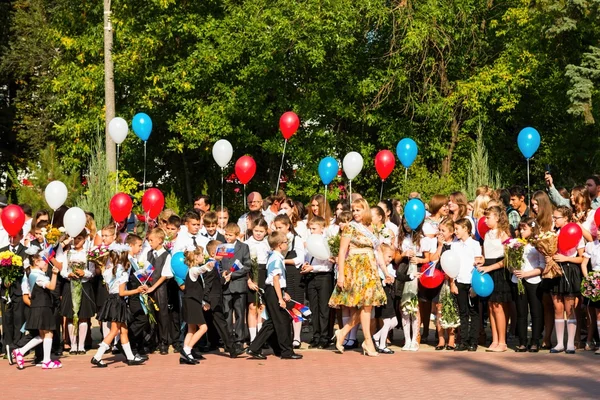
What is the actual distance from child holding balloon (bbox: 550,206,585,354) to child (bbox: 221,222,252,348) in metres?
4.23

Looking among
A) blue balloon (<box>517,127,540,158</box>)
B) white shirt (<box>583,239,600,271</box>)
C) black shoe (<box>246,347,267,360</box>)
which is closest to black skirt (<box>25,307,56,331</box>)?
black shoe (<box>246,347,267,360</box>)

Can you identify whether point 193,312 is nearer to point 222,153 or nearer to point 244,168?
point 244,168

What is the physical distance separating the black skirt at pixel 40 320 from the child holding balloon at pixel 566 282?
6.75 meters

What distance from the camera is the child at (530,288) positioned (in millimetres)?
14148

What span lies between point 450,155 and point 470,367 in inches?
816

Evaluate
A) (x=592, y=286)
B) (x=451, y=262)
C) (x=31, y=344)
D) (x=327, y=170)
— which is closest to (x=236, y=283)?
(x=31, y=344)

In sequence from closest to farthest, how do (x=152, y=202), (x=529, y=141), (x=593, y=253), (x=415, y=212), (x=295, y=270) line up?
(x=593, y=253)
(x=415, y=212)
(x=295, y=270)
(x=152, y=202)
(x=529, y=141)

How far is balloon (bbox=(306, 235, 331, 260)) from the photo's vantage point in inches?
556

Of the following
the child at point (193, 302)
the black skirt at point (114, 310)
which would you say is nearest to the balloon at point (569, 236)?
the child at point (193, 302)

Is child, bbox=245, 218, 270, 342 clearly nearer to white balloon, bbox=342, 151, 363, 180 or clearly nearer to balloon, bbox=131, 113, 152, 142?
white balloon, bbox=342, 151, 363, 180

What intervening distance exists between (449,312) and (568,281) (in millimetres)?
1672

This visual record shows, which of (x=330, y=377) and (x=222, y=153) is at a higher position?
(x=222, y=153)

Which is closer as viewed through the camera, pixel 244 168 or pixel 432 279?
pixel 432 279

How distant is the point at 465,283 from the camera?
14398 mm
